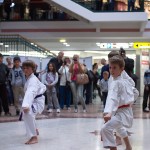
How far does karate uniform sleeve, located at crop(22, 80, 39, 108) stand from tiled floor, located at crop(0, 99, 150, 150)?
26.3 inches

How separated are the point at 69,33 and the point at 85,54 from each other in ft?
21.9

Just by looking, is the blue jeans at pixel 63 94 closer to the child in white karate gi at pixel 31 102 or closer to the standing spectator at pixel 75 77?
the standing spectator at pixel 75 77

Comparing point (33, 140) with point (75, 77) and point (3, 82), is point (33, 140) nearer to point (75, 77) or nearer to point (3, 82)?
point (3, 82)

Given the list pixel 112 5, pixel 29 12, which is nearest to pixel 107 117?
pixel 112 5

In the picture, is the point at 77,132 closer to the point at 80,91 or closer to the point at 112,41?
the point at 80,91

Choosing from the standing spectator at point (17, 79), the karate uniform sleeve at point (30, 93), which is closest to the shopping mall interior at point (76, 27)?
the standing spectator at point (17, 79)

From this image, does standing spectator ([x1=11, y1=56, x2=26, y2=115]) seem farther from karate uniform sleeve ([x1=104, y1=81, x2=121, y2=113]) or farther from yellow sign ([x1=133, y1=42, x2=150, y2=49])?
yellow sign ([x1=133, y1=42, x2=150, y2=49])

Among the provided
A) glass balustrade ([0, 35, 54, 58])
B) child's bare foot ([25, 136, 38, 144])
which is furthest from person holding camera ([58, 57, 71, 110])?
child's bare foot ([25, 136, 38, 144])

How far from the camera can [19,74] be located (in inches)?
392

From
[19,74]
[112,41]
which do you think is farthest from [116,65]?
[112,41]

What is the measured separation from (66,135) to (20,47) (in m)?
10.6

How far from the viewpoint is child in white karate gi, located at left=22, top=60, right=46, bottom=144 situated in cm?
616

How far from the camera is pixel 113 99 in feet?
16.2

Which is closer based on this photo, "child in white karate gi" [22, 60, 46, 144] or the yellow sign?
"child in white karate gi" [22, 60, 46, 144]
